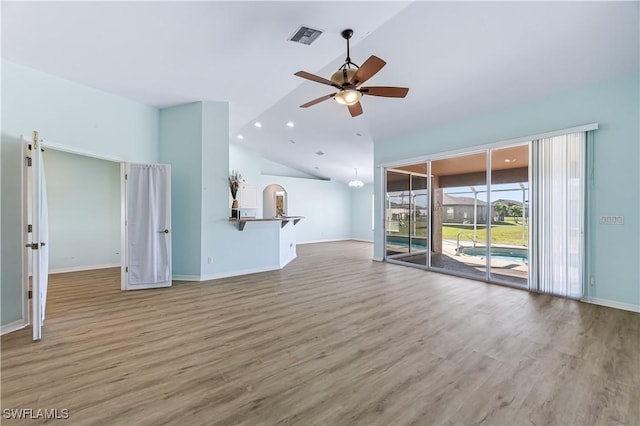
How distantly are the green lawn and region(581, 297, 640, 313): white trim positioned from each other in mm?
1089

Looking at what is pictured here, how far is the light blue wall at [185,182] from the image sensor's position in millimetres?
5180

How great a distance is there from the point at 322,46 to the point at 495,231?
4505mm

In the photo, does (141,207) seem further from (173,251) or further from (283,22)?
(283,22)

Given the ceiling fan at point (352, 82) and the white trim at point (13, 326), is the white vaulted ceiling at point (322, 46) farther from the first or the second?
the white trim at point (13, 326)

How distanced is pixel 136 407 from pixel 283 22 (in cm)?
368

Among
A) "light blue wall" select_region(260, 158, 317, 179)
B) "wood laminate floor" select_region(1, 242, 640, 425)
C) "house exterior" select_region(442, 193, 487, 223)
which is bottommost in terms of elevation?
"wood laminate floor" select_region(1, 242, 640, 425)

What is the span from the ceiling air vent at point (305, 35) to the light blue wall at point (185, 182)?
272cm

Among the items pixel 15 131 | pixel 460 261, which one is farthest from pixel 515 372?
pixel 15 131

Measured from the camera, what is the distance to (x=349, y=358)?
2.47m

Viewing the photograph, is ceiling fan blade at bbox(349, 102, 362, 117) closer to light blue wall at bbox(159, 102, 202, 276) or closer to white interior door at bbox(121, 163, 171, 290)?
light blue wall at bbox(159, 102, 202, 276)

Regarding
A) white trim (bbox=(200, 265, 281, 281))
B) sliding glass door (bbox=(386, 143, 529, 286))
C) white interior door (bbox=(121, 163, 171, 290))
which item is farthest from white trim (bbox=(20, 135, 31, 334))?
sliding glass door (bbox=(386, 143, 529, 286))

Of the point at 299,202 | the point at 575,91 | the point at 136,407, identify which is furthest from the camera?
the point at 299,202

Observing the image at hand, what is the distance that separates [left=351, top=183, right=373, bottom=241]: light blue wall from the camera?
473 inches

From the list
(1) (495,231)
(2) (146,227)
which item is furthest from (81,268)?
(1) (495,231)
